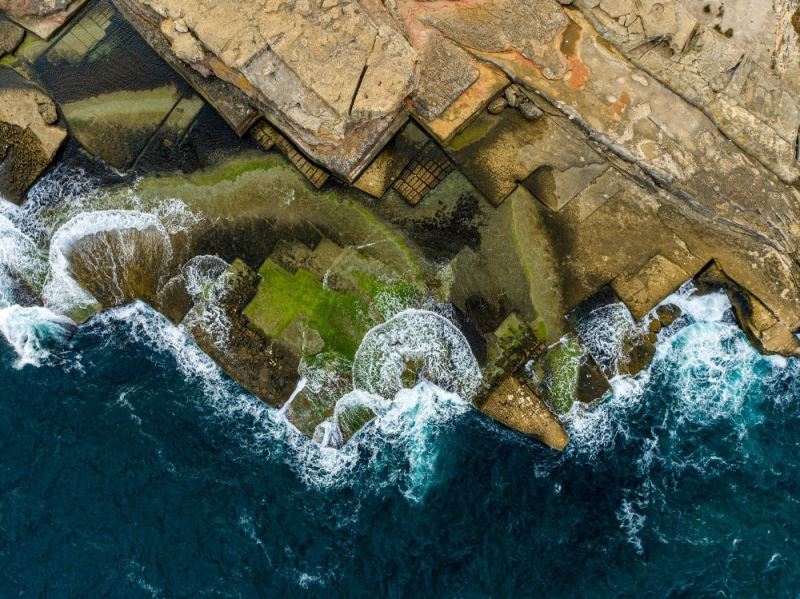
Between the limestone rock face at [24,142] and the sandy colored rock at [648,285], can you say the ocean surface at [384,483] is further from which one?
the limestone rock face at [24,142]

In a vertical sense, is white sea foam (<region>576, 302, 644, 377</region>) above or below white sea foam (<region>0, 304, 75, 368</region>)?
above

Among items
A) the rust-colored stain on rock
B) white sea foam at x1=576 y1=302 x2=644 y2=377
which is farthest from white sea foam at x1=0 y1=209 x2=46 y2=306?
the rust-colored stain on rock

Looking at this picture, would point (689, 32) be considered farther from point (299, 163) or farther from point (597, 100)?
point (299, 163)

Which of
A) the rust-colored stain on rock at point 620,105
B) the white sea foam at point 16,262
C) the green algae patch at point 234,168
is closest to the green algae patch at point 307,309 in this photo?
the green algae patch at point 234,168

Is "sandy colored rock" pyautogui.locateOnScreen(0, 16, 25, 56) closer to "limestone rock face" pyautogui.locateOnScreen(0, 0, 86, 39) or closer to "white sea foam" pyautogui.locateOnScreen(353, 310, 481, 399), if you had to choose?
"limestone rock face" pyautogui.locateOnScreen(0, 0, 86, 39)

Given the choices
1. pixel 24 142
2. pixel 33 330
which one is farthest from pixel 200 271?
pixel 24 142

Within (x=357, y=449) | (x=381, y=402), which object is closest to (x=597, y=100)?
(x=381, y=402)
